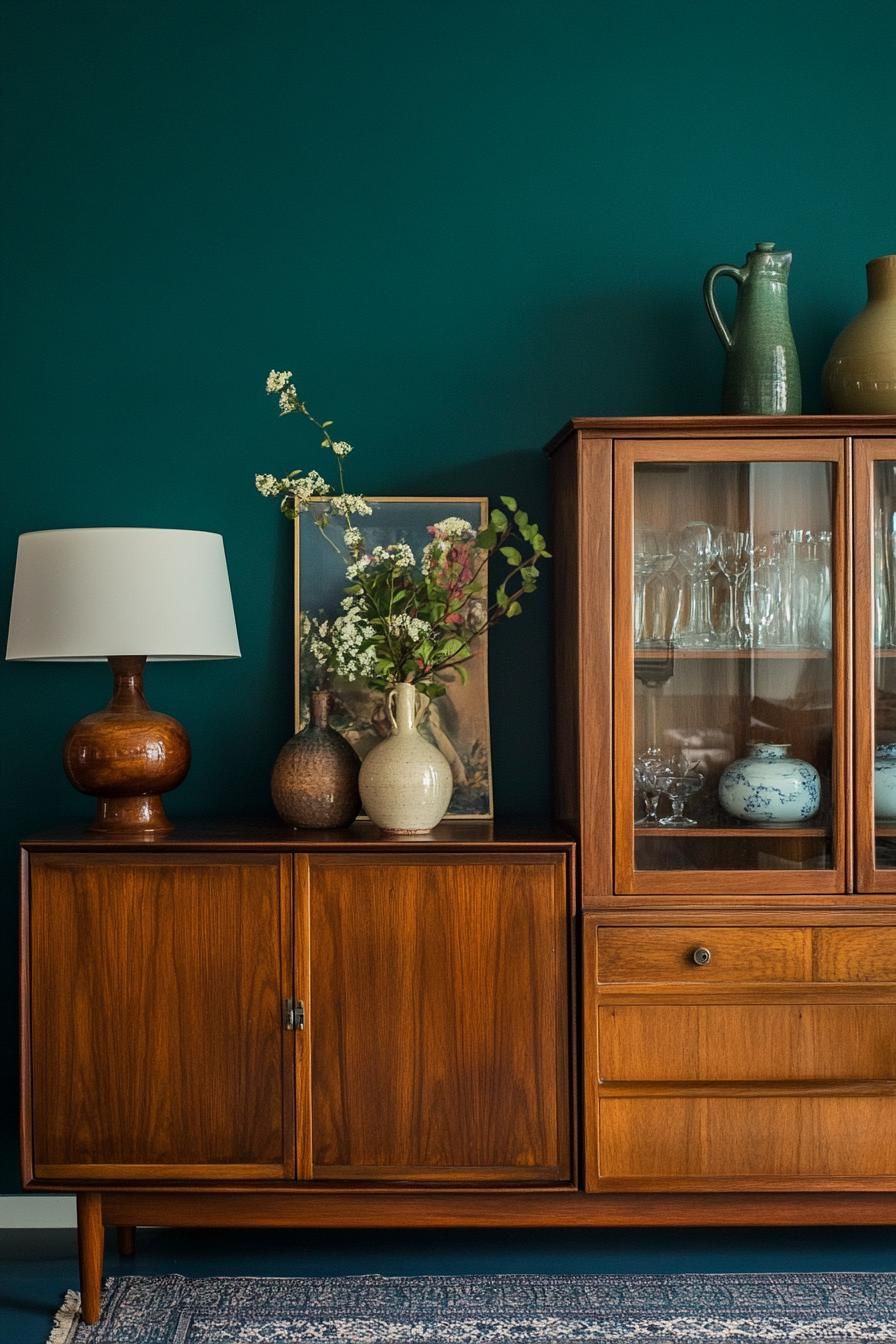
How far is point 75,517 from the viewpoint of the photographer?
2848 millimetres

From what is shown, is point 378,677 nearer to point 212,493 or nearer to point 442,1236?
point 212,493

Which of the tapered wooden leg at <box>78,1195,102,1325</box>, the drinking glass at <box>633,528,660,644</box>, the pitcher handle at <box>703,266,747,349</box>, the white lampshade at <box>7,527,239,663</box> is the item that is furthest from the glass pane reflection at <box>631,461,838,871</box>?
the tapered wooden leg at <box>78,1195,102,1325</box>

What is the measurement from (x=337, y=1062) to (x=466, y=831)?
0.50 m

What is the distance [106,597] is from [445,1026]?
1.04 meters

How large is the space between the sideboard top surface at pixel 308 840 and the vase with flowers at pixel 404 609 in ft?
0.28

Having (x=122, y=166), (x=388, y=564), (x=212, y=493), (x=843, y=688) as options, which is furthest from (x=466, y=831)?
(x=122, y=166)

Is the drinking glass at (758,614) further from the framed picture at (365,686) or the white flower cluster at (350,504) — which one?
A: the white flower cluster at (350,504)

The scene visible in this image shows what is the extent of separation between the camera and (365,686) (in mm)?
2805

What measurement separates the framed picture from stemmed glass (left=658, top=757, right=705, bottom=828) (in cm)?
48

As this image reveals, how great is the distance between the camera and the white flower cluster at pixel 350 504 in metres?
2.63

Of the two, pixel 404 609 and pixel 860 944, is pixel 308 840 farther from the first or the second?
pixel 860 944

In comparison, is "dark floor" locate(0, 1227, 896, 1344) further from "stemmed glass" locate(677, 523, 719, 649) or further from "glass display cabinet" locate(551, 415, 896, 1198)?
"stemmed glass" locate(677, 523, 719, 649)

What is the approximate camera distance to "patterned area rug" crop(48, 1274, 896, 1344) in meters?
2.32

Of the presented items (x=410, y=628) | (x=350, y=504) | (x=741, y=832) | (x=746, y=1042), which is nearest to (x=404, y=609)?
(x=410, y=628)
